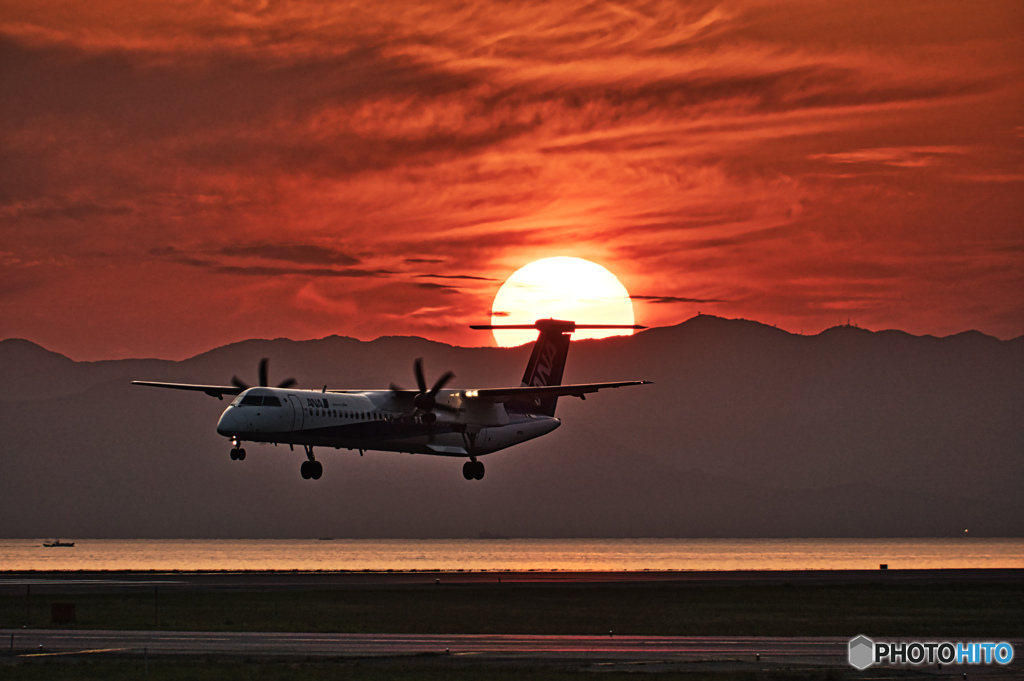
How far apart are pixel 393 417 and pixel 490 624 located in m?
19.8

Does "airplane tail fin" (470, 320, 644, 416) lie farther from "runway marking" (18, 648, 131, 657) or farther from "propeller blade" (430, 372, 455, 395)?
"runway marking" (18, 648, 131, 657)

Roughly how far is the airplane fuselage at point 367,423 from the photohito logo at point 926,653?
3344cm

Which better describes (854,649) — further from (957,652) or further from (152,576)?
(152,576)

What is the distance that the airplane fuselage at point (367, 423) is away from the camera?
68.8 m

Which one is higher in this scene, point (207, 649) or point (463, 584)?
point (463, 584)

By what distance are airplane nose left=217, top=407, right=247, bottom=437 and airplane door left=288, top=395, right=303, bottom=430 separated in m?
3.57

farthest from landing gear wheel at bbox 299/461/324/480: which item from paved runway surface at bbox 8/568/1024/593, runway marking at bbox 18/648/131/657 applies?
runway marking at bbox 18/648/131/657

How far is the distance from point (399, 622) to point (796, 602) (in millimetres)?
26915

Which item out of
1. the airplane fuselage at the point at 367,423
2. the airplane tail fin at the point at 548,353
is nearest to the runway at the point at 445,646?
the airplane fuselage at the point at 367,423

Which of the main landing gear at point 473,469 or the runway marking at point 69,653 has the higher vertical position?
the main landing gear at point 473,469

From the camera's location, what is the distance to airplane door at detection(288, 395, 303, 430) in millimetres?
70438

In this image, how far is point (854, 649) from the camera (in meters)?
49.7

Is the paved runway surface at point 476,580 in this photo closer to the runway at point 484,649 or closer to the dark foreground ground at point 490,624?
the dark foreground ground at point 490,624

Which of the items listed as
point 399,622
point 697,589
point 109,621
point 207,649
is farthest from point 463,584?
point 207,649
